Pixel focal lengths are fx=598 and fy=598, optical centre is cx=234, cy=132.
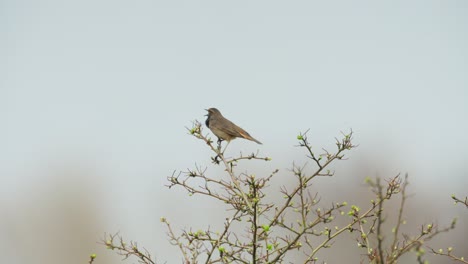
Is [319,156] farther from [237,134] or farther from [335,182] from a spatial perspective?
[335,182]

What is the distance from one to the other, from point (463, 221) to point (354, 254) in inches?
210

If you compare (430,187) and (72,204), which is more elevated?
(430,187)

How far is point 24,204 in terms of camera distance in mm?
27734

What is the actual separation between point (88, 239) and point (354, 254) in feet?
38.6

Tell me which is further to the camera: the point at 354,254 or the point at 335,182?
the point at 335,182

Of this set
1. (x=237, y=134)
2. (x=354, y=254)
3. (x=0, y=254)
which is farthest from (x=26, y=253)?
(x=237, y=134)

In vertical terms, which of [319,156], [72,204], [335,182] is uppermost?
[335,182]

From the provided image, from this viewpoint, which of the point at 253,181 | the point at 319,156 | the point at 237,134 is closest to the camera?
the point at 253,181

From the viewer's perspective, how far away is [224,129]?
8.42 metres

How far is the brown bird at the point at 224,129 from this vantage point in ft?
27.5

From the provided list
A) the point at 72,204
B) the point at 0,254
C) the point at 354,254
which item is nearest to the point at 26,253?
the point at 0,254

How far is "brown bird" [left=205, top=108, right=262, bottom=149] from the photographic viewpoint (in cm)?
839

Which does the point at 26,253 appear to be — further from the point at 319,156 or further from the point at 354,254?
the point at 319,156

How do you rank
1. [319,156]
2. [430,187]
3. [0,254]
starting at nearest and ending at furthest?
[319,156], [0,254], [430,187]
